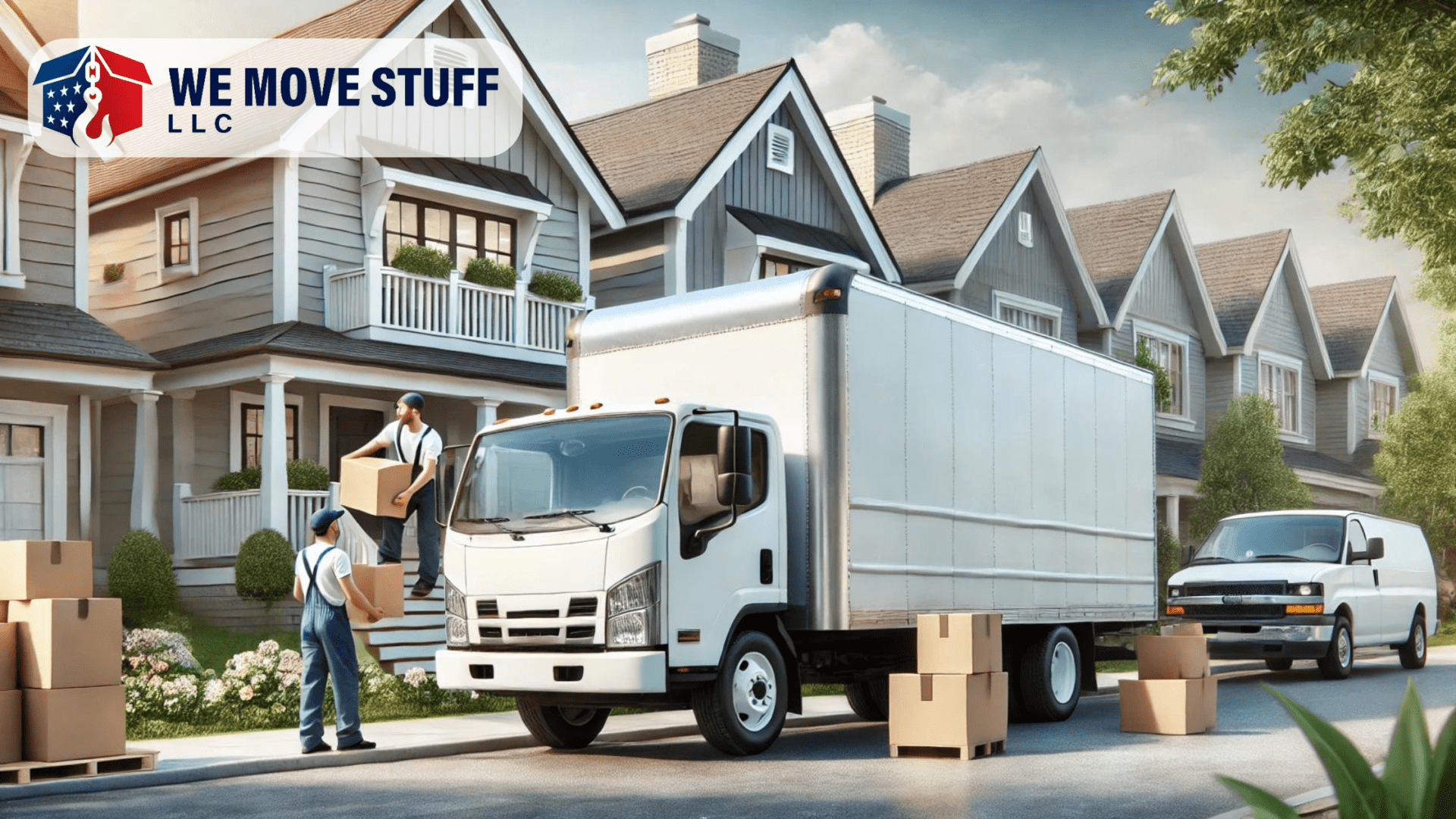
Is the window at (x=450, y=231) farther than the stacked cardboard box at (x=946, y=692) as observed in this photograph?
Yes

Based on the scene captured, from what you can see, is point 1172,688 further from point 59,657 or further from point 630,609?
point 59,657

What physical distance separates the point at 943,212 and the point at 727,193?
7016 millimetres

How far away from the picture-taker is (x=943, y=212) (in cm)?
3284

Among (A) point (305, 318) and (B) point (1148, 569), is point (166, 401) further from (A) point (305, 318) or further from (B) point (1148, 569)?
(B) point (1148, 569)

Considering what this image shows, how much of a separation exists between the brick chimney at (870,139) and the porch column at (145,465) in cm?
1937

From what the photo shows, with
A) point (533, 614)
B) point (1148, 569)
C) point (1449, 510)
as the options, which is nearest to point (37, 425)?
point (533, 614)

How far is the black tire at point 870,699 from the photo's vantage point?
14.4 meters

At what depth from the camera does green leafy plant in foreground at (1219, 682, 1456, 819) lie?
3.59 m

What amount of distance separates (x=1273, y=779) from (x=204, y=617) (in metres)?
15.6

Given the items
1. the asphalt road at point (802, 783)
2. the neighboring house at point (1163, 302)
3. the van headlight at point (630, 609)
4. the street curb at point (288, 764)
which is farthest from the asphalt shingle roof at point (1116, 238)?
the van headlight at point (630, 609)

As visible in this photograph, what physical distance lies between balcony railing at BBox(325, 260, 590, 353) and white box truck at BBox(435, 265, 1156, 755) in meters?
9.18

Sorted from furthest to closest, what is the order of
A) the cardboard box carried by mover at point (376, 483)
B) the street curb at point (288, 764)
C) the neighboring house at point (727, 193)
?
the neighboring house at point (727, 193) → the cardboard box carried by mover at point (376, 483) → the street curb at point (288, 764)

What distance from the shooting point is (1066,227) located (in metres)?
33.2

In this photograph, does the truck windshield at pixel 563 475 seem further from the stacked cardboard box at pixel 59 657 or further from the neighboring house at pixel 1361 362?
the neighboring house at pixel 1361 362
